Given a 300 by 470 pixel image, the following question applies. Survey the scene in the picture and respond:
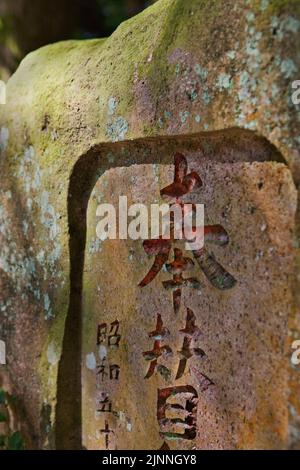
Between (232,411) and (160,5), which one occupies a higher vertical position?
(160,5)

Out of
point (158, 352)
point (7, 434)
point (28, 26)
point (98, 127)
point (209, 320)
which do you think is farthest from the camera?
point (28, 26)

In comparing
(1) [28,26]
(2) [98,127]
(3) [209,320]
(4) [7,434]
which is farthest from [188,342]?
(1) [28,26]

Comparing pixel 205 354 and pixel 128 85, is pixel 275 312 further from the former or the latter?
pixel 128 85

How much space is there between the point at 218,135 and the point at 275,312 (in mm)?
463

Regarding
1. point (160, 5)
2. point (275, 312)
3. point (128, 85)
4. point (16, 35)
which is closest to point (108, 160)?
point (128, 85)

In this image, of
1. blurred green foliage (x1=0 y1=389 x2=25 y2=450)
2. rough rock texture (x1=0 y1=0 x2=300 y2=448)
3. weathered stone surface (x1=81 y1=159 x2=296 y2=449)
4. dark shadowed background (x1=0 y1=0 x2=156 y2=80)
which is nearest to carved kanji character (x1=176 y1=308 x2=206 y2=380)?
weathered stone surface (x1=81 y1=159 x2=296 y2=449)

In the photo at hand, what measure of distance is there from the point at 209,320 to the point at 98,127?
2.28 ft

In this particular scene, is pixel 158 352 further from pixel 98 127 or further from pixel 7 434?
pixel 7 434

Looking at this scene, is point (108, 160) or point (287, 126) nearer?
point (287, 126)

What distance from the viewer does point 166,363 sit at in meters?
1.86

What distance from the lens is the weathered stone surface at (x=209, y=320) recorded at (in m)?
1.54

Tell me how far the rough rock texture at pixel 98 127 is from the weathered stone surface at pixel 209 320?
60mm

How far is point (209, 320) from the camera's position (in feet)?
5.65

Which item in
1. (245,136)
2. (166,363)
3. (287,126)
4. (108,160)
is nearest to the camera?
(287,126)
